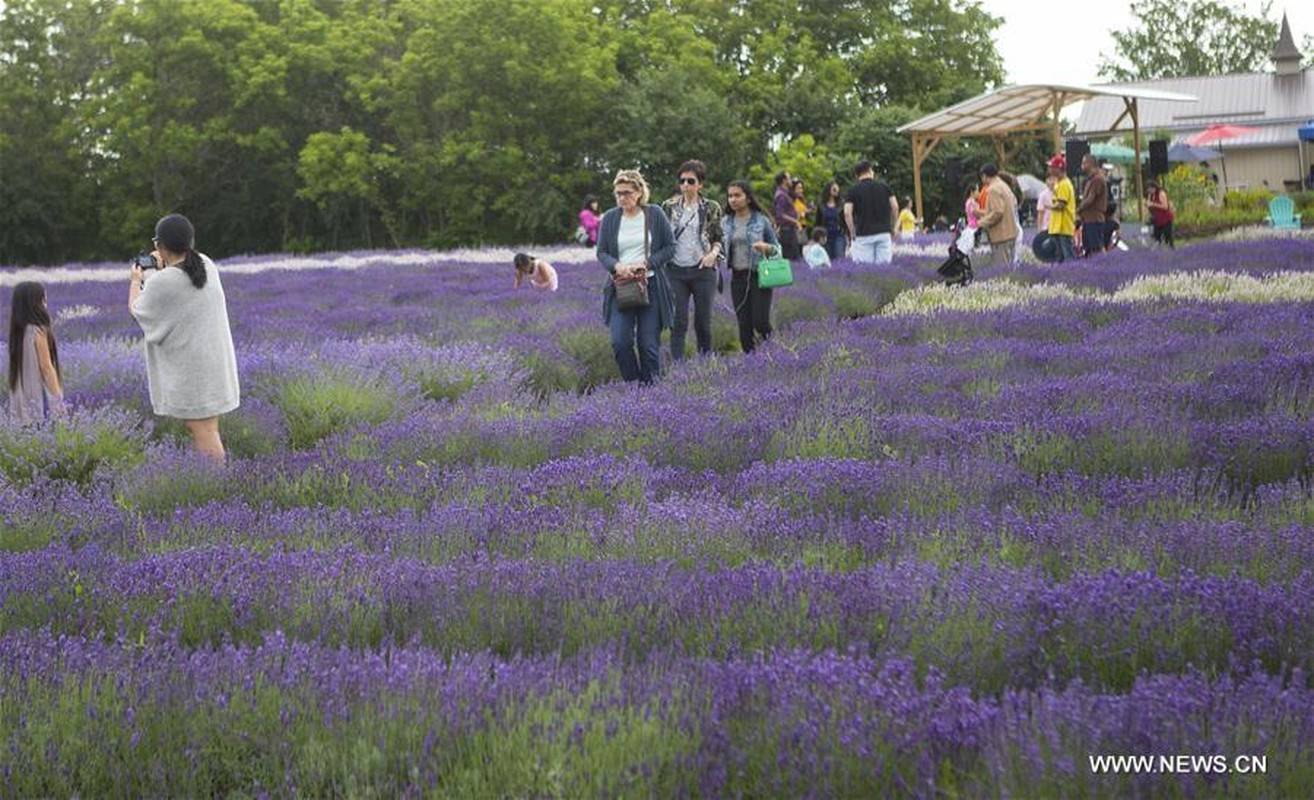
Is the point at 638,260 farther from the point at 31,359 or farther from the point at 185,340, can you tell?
the point at 31,359

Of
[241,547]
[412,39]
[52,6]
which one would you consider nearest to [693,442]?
[241,547]

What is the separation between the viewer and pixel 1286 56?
2968 inches

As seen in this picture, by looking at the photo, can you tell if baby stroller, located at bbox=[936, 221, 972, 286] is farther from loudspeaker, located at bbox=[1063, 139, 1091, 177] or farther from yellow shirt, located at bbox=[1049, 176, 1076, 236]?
loudspeaker, located at bbox=[1063, 139, 1091, 177]

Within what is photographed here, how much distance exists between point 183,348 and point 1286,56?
3073 inches

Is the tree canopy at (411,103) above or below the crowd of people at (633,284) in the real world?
above

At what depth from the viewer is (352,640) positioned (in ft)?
12.5

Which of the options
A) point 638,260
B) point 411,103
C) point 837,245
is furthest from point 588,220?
point 411,103

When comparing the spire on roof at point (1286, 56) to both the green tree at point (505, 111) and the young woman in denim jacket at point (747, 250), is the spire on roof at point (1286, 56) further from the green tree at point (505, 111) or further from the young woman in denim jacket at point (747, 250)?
the young woman in denim jacket at point (747, 250)

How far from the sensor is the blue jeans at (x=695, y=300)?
35.9 ft

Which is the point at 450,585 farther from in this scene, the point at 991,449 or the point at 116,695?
the point at 991,449

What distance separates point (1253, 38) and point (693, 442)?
95.3 meters

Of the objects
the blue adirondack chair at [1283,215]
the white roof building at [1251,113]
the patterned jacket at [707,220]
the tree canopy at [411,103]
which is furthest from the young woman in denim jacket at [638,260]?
the white roof building at [1251,113]

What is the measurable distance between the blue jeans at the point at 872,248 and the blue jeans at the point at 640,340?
843cm

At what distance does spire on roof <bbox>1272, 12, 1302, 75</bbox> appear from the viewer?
7488 centimetres
